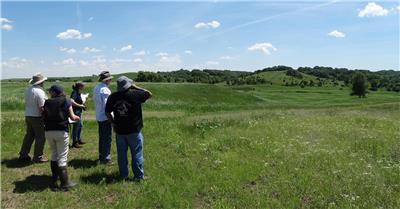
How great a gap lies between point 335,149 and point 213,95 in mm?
48971

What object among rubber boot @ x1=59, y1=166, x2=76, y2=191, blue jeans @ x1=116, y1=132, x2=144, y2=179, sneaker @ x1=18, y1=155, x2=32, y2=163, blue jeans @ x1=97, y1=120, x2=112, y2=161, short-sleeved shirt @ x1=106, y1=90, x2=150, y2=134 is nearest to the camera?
→ rubber boot @ x1=59, y1=166, x2=76, y2=191

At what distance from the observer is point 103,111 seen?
11.7 m

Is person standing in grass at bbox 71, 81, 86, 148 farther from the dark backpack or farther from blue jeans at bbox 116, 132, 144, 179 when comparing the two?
blue jeans at bbox 116, 132, 144, 179

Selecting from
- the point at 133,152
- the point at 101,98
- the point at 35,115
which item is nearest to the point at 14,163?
the point at 35,115

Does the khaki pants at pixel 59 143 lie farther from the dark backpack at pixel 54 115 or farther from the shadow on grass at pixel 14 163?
the shadow on grass at pixel 14 163

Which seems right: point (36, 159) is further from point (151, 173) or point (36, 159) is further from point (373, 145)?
point (373, 145)

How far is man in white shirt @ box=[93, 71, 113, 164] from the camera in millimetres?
11586

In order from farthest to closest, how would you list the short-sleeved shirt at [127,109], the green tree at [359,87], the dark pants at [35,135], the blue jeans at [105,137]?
the green tree at [359,87], the blue jeans at [105,137], the dark pants at [35,135], the short-sleeved shirt at [127,109]

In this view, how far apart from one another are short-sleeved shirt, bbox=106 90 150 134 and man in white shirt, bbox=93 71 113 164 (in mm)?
1828

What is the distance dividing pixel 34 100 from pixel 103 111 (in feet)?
6.22

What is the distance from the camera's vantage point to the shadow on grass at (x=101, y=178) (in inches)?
390

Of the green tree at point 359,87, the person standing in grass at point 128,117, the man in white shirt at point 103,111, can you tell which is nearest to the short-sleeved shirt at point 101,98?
the man in white shirt at point 103,111

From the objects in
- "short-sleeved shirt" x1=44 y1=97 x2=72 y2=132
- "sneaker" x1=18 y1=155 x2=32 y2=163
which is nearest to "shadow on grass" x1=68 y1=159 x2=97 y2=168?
"sneaker" x1=18 y1=155 x2=32 y2=163

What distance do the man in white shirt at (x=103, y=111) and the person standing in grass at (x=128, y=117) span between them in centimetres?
168
